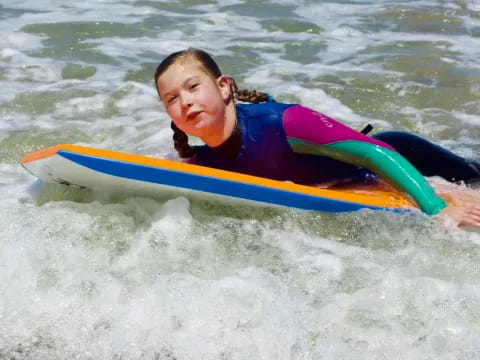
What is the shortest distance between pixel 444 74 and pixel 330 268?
3779mm

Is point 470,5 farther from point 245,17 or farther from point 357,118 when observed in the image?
point 357,118

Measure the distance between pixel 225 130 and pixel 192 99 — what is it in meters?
0.19

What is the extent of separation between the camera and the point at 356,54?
672 centimetres

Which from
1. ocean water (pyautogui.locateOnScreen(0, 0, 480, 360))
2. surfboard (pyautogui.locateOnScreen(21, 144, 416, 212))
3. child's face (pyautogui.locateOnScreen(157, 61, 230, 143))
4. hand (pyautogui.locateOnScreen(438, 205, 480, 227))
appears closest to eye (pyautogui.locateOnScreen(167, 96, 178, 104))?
child's face (pyautogui.locateOnScreen(157, 61, 230, 143))

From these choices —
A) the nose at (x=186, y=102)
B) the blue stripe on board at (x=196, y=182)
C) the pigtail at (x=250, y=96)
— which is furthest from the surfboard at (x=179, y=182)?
the pigtail at (x=250, y=96)

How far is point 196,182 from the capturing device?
2828 millimetres

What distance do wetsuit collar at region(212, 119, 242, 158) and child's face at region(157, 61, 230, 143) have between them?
69 mm

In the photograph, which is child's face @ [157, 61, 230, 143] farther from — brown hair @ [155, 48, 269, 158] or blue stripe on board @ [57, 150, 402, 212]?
blue stripe on board @ [57, 150, 402, 212]

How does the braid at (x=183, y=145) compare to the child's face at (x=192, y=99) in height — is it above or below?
below

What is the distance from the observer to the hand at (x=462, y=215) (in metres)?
2.87

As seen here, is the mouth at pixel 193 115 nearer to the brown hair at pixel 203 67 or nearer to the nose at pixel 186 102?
the nose at pixel 186 102

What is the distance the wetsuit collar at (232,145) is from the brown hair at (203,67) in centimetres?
17

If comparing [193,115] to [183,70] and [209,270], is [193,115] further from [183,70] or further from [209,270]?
[209,270]

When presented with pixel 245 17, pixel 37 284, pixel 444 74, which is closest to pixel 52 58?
pixel 245 17
